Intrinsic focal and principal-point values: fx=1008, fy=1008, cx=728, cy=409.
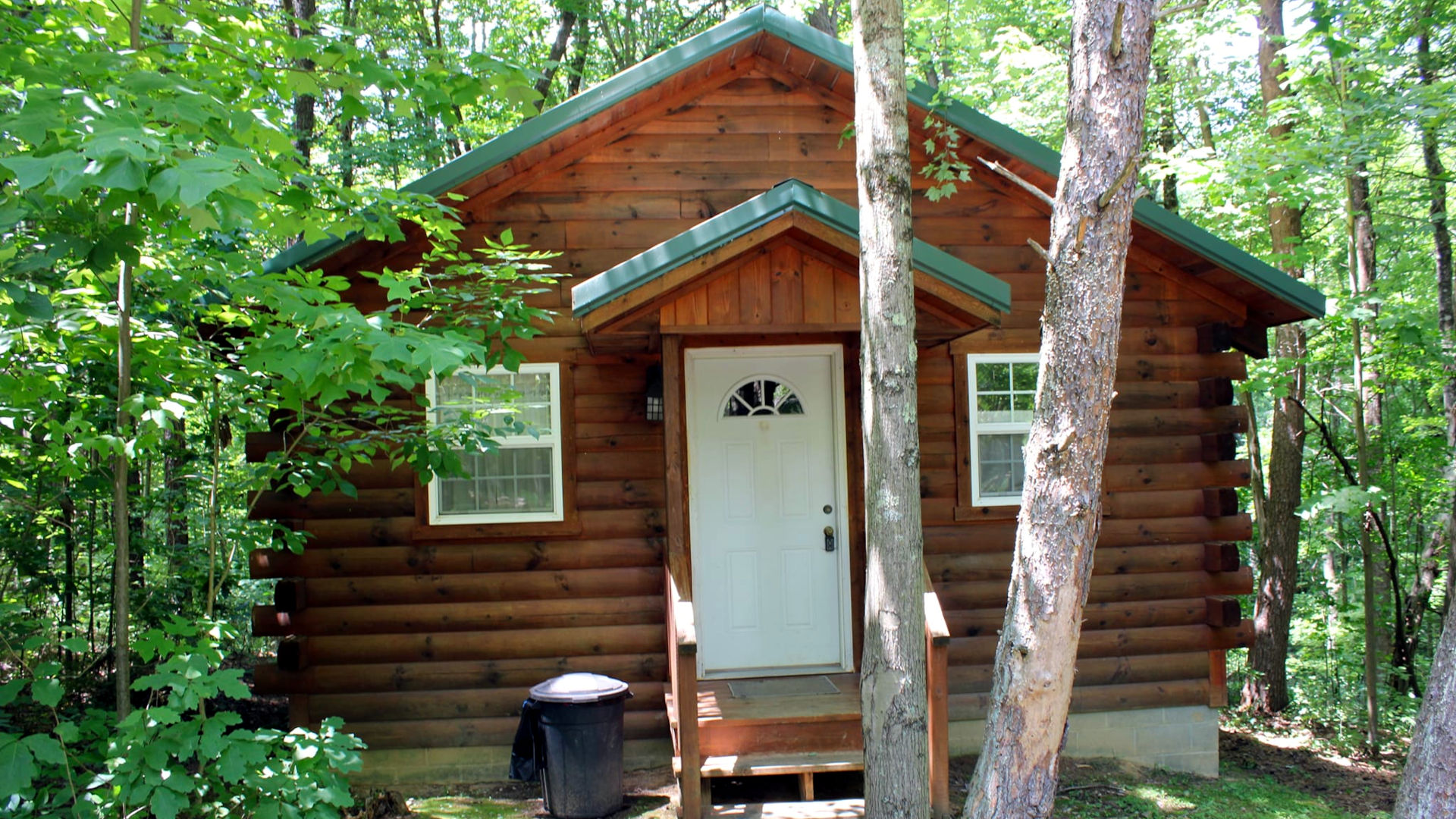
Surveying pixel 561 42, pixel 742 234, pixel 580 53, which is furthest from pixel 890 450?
pixel 580 53

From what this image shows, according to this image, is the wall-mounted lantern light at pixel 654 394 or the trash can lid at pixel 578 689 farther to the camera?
the wall-mounted lantern light at pixel 654 394


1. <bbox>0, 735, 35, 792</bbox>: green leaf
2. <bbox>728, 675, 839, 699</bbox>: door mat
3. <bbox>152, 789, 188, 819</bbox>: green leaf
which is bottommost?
<bbox>728, 675, 839, 699</bbox>: door mat

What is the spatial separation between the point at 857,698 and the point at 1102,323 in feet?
9.61

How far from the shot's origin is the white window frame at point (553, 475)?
6.76 metres

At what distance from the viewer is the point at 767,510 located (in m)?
7.02

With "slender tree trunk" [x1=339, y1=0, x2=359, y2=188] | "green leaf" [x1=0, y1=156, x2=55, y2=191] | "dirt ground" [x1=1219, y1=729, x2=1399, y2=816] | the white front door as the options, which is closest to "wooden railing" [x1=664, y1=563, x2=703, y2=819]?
the white front door

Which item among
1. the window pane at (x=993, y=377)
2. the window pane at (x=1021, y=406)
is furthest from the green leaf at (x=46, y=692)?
the window pane at (x=1021, y=406)

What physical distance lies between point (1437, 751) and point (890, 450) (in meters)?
3.00

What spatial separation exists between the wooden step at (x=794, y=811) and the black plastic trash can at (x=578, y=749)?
0.67 metres

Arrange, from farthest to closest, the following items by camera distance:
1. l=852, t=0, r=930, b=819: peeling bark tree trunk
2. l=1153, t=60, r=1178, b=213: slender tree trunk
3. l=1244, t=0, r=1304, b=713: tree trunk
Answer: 1. l=1153, t=60, r=1178, b=213: slender tree trunk
2. l=1244, t=0, r=1304, b=713: tree trunk
3. l=852, t=0, r=930, b=819: peeling bark tree trunk

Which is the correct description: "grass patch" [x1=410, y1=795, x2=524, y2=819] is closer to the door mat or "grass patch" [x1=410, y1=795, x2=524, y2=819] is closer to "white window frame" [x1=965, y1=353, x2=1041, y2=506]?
the door mat

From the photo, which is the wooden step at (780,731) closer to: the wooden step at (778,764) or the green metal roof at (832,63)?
the wooden step at (778,764)

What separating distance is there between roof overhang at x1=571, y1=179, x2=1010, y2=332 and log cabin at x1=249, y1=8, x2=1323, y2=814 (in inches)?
26.3

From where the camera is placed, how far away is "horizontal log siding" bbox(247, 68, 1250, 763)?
6.72 metres
